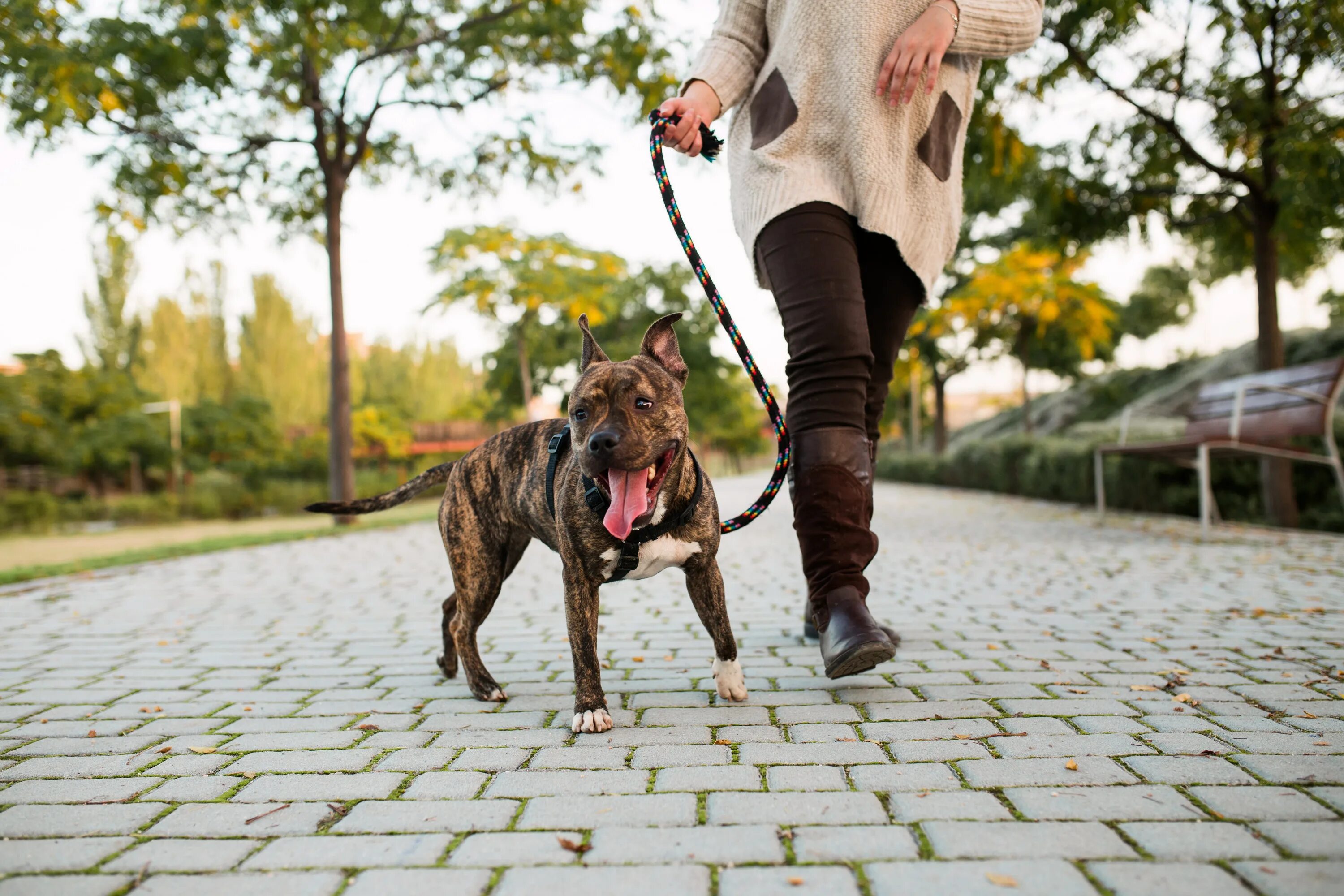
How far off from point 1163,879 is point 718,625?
1.68m

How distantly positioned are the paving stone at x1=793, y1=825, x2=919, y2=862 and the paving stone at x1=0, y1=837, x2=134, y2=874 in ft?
4.97

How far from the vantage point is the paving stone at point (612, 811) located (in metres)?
2.02

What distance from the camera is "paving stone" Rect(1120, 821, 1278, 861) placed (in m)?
1.76

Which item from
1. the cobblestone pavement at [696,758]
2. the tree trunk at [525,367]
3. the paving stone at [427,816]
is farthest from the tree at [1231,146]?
the tree trunk at [525,367]

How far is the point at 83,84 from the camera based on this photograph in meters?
9.43

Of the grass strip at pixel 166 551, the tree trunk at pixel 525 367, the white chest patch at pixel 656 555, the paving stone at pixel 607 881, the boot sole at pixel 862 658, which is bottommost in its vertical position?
the grass strip at pixel 166 551

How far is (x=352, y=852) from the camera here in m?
1.92

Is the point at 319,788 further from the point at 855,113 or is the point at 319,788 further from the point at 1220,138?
the point at 1220,138

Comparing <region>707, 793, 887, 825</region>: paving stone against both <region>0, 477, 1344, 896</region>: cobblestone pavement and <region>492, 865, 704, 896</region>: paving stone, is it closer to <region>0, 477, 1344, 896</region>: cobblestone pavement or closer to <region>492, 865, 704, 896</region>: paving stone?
<region>0, 477, 1344, 896</region>: cobblestone pavement

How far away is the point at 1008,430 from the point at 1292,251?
63.8 ft

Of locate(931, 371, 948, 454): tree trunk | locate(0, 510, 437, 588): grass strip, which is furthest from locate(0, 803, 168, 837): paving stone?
locate(931, 371, 948, 454): tree trunk

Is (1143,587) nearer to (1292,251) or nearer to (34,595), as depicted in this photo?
(1292,251)

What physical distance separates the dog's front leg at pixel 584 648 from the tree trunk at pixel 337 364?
11.1m

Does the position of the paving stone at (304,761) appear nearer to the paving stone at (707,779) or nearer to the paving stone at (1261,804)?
the paving stone at (707,779)
